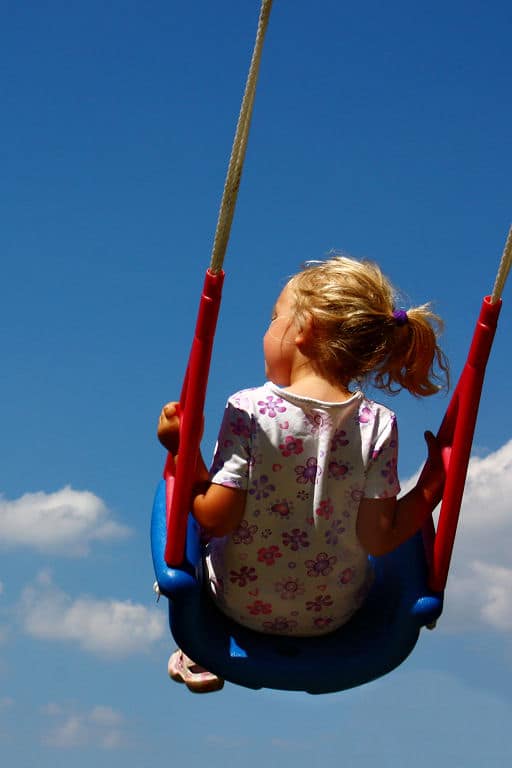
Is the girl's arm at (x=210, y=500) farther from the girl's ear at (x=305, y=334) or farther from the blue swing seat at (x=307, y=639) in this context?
the girl's ear at (x=305, y=334)

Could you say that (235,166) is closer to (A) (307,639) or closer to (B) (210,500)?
(B) (210,500)

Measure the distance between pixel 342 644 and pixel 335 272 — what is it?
49.8 inches

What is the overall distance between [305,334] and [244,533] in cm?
65

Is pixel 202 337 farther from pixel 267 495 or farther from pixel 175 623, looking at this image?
pixel 175 623

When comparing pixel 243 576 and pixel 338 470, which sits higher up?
pixel 338 470

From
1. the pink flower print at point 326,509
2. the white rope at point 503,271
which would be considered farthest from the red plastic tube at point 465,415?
the pink flower print at point 326,509

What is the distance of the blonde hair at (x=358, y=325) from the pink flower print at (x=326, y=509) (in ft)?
1.28

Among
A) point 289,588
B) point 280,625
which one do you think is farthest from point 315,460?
point 280,625

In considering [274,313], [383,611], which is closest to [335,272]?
[274,313]

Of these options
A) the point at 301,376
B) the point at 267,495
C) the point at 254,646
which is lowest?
the point at 254,646

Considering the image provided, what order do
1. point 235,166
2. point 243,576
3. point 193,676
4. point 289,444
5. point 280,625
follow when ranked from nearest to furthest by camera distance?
point 235,166
point 289,444
point 243,576
point 280,625
point 193,676

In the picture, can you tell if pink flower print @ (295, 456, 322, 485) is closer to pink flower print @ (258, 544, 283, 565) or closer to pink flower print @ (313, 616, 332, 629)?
pink flower print @ (258, 544, 283, 565)

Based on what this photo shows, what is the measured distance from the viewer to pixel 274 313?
156 inches

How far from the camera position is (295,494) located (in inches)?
147
